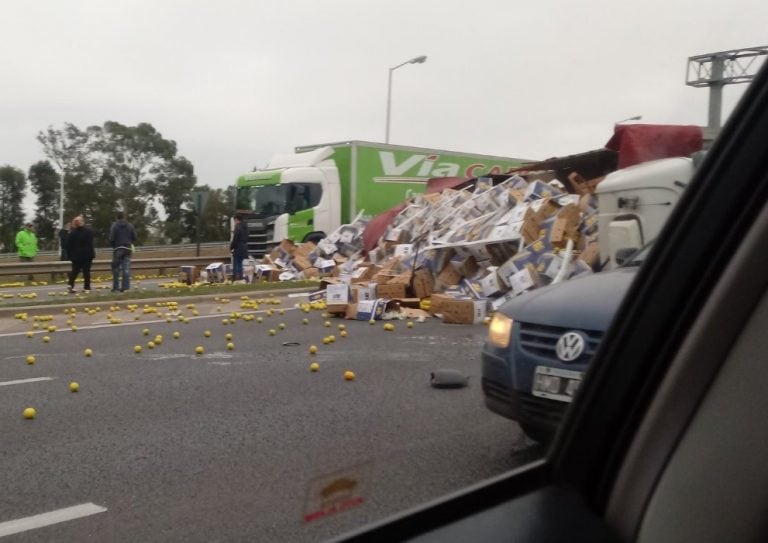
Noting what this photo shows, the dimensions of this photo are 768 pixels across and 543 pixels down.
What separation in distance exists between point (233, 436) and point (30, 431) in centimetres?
161

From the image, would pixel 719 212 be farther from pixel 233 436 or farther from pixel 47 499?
pixel 233 436

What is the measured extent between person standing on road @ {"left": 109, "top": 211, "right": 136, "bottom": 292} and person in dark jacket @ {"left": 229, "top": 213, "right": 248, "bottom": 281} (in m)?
3.15

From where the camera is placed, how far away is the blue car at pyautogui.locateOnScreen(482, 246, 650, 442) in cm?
248

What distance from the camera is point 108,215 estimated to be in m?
38.8

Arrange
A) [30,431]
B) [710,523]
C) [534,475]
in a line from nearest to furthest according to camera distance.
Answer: [710,523]
[534,475]
[30,431]

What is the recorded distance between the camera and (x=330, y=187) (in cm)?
2567

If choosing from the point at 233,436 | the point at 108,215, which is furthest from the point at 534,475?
the point at 108,215

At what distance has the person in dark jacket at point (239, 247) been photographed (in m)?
21.9

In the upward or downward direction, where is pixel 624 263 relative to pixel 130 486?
upward

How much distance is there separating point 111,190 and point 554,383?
35.4m

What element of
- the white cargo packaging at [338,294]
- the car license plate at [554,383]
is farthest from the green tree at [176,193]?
the car license plate at [554,383]

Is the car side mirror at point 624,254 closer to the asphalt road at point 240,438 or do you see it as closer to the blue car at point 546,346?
the blue car at point 546,346

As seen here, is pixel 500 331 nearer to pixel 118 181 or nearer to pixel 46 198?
pixel 118 181

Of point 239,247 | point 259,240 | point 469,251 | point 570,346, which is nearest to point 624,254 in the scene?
point 570,346
